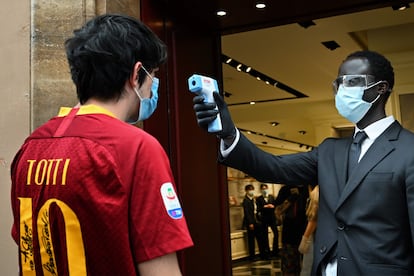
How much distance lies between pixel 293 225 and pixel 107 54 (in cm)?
615

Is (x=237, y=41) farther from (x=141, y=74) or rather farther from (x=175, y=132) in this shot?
(x=141, y=74)

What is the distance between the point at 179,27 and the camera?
4.04 metres

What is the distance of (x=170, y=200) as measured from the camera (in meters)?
1.31

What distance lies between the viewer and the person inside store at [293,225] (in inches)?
283

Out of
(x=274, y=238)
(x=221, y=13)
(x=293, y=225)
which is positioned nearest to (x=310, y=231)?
(x=293, y=225)

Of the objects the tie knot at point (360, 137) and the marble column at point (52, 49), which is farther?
the marble column at point (52, 49)

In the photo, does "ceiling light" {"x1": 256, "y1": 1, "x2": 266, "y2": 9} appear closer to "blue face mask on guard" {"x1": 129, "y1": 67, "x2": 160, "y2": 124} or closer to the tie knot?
the tie knot

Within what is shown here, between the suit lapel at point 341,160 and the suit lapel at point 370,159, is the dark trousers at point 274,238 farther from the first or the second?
the suit lapel at point 370,159

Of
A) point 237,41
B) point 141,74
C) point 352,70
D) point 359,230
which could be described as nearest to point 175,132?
point 352,70

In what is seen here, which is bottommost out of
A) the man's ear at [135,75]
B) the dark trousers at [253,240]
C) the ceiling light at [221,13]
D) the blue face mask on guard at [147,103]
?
the dark trousers at [253,240]

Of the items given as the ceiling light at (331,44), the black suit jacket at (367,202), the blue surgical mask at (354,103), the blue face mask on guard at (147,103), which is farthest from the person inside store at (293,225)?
the blue face mask on guard at (147,103)

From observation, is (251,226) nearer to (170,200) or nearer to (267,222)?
(267,222)

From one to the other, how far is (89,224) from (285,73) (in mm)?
8218

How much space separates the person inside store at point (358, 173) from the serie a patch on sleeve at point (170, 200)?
0.81 metres
